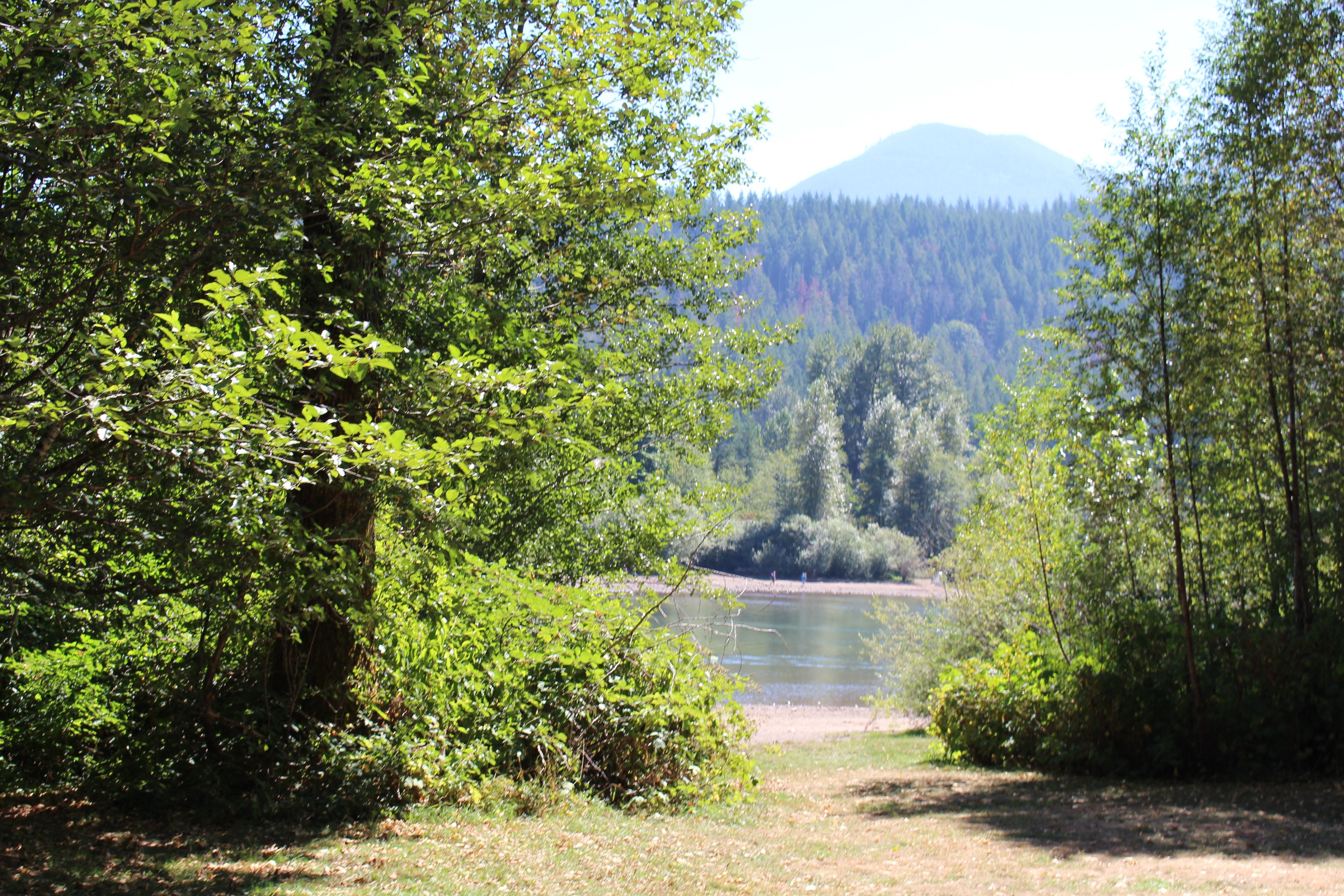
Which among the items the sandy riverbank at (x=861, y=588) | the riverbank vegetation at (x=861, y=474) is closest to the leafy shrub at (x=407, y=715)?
the riverbank vegetation at (x=861, y=474)

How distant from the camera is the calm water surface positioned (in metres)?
13.7

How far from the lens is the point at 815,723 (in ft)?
64.6

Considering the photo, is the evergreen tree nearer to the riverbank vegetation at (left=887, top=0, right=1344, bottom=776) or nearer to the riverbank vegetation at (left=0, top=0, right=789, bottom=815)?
the riverbank vegetation at (left=887, top=0, right=1344, bottom=776)

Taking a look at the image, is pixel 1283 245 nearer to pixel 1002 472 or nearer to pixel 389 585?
pixel 1002 472

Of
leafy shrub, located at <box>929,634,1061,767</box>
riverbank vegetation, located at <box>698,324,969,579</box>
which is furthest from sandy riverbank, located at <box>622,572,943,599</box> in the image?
leafy shrub, located at <box>929,634,1061,767</box>

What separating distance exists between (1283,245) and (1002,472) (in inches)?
182

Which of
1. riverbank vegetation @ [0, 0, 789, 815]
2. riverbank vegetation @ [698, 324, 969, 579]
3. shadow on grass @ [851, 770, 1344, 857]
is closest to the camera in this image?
riverbank vegetation @ [0, 0, 789, 815]

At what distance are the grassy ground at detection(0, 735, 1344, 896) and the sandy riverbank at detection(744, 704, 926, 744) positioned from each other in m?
7.26

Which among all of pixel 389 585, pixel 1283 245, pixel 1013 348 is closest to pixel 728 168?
pixel 1283 245

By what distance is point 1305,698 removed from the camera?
933 cm

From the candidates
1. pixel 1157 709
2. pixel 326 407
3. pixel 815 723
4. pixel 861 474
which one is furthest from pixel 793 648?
pixel 861 474

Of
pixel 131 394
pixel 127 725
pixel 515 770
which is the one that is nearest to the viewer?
pixel 131 394

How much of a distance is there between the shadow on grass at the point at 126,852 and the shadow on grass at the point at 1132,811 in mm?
4935

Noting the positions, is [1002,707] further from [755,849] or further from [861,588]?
[861,588]
